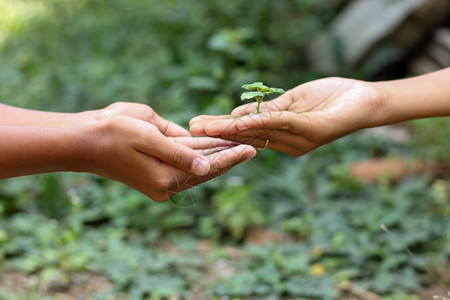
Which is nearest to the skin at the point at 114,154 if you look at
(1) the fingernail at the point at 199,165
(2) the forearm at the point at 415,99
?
(1) the fingernail at the point at 199,165

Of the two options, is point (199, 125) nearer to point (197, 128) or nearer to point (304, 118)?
point (197, 128)

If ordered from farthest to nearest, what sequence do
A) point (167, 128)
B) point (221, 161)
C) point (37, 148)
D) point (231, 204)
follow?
1. point (231, 204)
2. point (167, 128)
3. point (221, 161)
4. point (37, 148)

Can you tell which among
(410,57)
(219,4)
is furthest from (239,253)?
(410,57)

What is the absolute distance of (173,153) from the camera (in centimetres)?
158

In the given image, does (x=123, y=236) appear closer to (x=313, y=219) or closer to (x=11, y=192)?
(x=11, y=192)

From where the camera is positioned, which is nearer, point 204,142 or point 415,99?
point 204,142

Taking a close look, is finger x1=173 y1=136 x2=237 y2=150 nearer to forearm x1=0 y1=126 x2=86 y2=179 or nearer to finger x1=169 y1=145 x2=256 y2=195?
finger x1=169 y1=145 x2=256 y2=195

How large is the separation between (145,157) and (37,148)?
0.35 m

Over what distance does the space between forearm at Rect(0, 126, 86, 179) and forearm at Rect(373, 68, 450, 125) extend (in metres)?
1.21

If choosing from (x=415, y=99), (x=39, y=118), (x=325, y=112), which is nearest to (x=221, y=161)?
(x=325, y=112)

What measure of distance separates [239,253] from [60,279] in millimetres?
1108

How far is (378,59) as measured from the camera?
4777 mm

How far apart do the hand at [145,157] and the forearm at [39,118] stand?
0.26 meters

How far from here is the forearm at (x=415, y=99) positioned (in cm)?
195
